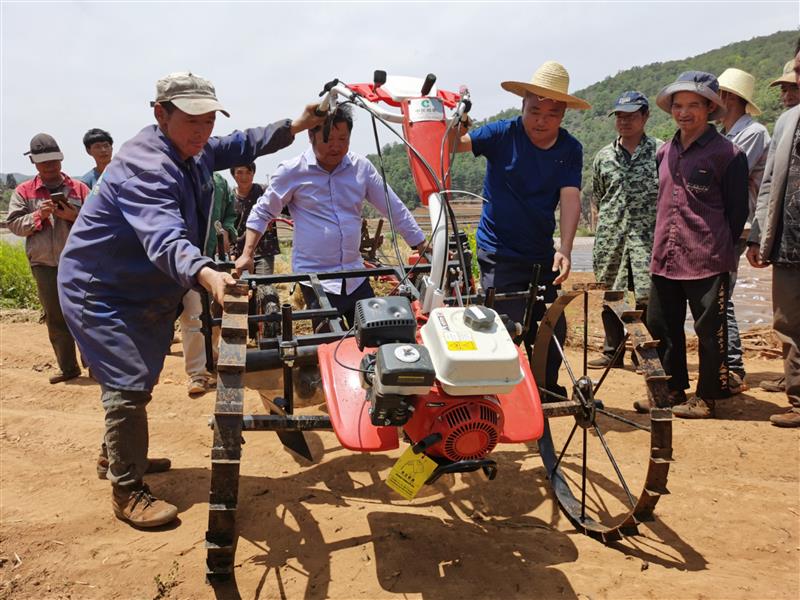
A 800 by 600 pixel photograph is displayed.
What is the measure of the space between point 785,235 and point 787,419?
122 cm

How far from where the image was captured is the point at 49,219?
18.4 feet

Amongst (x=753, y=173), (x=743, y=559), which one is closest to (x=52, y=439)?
(x=743, y=559)

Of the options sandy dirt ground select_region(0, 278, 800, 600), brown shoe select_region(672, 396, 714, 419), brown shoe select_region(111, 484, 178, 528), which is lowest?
sandy dirt ground select_region(0, 278, 800, 600)

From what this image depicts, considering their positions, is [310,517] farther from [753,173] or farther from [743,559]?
[753,173]

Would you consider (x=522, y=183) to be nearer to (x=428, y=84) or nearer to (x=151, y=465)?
(x=428, y=84)

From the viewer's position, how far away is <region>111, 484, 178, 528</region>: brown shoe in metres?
3.05

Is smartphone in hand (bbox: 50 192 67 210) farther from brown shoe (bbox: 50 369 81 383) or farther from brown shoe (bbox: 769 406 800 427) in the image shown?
brown shoe (bbox: 769 406 800 427)

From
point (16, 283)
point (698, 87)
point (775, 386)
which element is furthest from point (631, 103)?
point (16, 283)

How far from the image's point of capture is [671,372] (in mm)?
4633

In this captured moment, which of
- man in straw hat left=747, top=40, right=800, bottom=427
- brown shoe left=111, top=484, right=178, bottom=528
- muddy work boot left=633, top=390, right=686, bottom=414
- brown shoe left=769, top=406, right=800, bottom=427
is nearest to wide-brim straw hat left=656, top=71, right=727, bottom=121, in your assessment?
man in straw hat left=747, top=40, right=800, bottom=427

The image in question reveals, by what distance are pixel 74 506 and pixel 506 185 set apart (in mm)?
3011

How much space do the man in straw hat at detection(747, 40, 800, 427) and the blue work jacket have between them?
144 inches

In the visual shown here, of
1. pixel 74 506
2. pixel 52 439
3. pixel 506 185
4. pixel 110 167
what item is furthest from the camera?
pixel 52 439

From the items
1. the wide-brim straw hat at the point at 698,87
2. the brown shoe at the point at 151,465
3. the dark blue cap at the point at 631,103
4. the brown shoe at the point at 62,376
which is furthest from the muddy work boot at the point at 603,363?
the brown shoe at the point at 62,376
